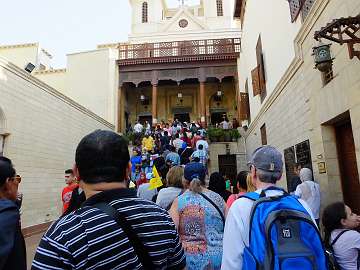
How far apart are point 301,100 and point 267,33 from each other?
388cm

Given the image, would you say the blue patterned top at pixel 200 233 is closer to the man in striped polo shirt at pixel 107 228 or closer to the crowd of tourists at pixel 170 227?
the crowd of tourists at pixel 170 227

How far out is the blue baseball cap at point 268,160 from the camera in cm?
→ 203

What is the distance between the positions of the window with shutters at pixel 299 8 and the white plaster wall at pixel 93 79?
14.0 meters

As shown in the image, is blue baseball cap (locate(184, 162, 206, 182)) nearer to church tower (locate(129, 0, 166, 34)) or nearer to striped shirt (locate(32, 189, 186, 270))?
striped shirt (locate(32, 189, 186, 270))

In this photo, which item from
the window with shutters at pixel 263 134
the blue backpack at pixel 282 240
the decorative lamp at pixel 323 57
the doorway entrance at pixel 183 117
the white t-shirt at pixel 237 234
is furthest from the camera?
the doorway entrance at pixel 183 117

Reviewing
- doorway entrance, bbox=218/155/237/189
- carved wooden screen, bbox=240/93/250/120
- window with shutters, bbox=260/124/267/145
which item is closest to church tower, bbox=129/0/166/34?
carved wooden screen, bbox=240/93/250/120

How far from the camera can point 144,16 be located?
27438mm

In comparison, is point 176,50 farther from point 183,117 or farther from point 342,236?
point 342,236

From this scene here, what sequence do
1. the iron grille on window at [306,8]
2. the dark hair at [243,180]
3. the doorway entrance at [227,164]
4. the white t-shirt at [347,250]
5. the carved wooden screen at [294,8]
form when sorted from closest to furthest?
the white t-shirt at [347,250], the dark hair at [243,180], the iron grille on window at [306,8], the carved wooden screen at [294,8], the doorway entrance at [227,164]

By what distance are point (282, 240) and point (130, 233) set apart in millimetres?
864

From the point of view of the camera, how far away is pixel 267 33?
9805 mm

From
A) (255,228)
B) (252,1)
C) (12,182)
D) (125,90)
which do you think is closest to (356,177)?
(255,228)

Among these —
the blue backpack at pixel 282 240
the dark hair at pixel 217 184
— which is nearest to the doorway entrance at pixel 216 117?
the dark hair at pixel 217 184

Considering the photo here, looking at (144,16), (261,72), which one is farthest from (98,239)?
(144,16)
